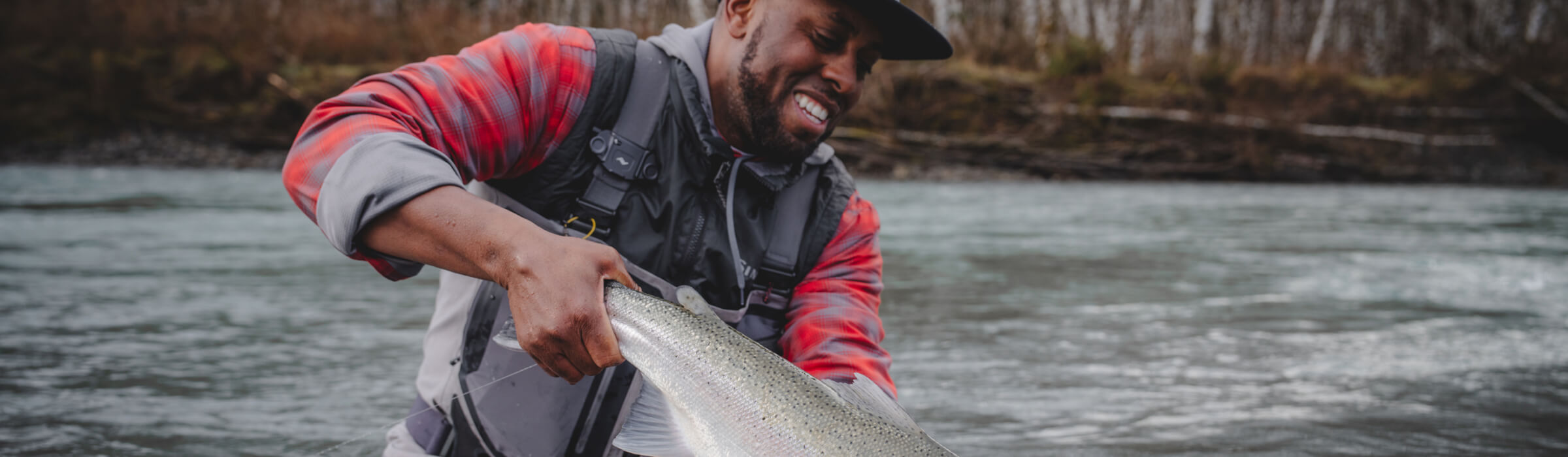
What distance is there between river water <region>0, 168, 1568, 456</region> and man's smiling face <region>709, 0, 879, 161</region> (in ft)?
5.14

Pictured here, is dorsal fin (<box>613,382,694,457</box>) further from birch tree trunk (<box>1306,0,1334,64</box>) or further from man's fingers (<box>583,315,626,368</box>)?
birch tree trunk (<box>1306,0,1334,64</box>)

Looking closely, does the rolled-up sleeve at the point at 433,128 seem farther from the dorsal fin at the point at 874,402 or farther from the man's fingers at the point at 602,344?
the dorsal fin at the point at 874,402

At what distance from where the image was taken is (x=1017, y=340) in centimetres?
530

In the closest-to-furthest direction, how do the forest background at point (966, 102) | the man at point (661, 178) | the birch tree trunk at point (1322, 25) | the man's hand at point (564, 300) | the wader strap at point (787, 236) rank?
the man's hand at point (564, 300)
the man at point (661, 178)
the wader strap at point (787, 236)
the forest background at point (966, 102)
the birch tree trunk at point (1322, 25)

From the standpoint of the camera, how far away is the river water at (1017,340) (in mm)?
3684

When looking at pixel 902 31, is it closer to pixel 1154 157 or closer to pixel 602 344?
pixel 602 344

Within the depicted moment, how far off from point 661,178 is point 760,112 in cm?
25

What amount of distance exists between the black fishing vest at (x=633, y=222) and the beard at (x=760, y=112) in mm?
47

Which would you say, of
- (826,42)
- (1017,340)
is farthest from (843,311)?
(1017,340)

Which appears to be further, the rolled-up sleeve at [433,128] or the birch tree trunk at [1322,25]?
the birch tree trunk at [1322,25]

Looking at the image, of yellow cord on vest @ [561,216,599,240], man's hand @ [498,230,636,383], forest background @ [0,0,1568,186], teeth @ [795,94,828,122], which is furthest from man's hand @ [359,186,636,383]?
forest background @ [0,0,1568,186]

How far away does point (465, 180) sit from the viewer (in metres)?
1.88

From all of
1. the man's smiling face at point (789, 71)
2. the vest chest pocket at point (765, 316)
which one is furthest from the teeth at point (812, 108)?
the vest chest pocket at point (765, 316)

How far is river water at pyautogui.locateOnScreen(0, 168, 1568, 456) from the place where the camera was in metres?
3.68
